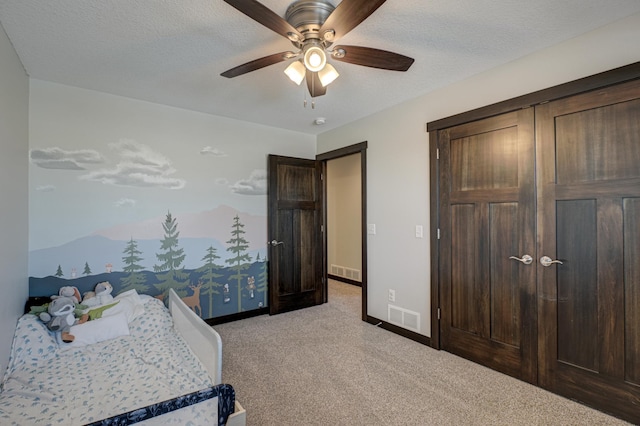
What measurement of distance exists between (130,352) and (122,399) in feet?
1.94

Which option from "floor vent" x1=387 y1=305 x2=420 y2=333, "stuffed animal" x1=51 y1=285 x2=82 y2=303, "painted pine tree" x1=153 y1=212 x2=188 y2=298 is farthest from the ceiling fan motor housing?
"stuffed animal" x1=51 y1=285 x2=82 y2=303

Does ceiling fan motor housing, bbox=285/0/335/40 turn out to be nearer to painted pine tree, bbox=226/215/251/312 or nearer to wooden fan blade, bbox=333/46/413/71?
wooden fan blade, bbox=333/46/413/71

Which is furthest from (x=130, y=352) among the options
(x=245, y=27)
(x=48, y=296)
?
(x=245, y=27)

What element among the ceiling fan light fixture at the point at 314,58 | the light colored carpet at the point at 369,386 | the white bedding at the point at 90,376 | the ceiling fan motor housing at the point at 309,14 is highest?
the ceiling fan motor housing at the point at 309,14

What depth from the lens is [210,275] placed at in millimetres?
3545

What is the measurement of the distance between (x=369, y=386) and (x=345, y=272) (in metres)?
3.53

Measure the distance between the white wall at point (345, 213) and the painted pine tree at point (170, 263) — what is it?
3.12 m

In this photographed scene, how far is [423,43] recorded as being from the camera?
2.10 metres

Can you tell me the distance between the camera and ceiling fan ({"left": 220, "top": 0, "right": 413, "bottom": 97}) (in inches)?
54.7

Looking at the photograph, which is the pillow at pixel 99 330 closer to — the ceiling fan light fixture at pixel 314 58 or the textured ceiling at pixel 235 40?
the textured ceiling at pixel 235 40

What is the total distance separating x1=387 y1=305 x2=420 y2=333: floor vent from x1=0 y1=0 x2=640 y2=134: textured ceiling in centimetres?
226

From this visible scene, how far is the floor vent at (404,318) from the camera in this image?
3.04 metres

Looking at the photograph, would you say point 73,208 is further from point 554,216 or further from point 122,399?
point 554,216

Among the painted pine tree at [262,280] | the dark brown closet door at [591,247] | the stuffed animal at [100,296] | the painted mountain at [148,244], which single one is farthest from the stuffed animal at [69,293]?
the dark brown closet door at [591,247]
